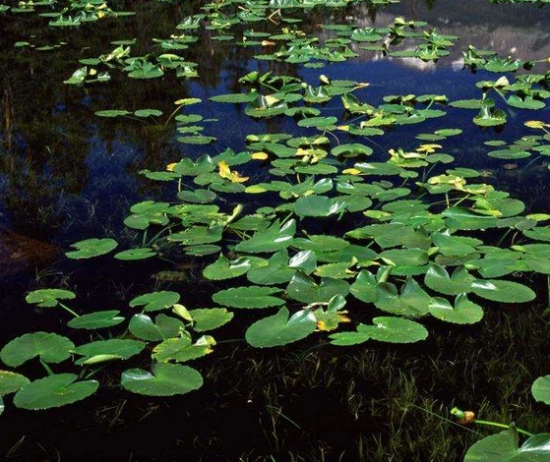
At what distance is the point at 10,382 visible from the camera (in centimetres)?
216

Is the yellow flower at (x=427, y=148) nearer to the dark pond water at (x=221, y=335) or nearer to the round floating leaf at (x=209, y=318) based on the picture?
the dark pond water at (x=221, y=335)

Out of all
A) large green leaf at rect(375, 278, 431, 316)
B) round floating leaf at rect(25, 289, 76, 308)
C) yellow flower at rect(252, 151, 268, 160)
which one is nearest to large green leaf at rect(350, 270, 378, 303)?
large green leaf at rect(375, 278, 431, 316)

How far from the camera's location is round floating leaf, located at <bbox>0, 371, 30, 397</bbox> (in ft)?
7.00

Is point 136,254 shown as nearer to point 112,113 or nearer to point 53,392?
point 53,392

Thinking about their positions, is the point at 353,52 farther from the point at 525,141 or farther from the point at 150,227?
the point at 150,227

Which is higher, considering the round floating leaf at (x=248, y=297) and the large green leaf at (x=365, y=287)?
the large green leaf at (x=365, y=287)

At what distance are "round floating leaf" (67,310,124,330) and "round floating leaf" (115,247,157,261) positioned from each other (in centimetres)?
44

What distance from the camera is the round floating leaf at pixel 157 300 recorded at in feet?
8.39

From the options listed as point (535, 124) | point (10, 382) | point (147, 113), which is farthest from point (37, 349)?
point (535, 124)

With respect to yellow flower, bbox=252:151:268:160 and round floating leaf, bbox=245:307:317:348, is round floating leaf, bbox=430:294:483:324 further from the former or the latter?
yellow flower, bbox=252:151:268:160

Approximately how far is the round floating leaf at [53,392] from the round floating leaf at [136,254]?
0.83 meters

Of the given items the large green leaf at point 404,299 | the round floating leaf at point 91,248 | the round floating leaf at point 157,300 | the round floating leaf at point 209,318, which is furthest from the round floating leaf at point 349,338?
the round floating leaf at point 91,248

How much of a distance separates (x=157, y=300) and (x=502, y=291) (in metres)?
1.24

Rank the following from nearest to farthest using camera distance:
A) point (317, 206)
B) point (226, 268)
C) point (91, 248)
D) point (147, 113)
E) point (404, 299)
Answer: point (404, 299) < point (226, 268) < point (91, 248) < point (317, 206) < point (147, 113)
